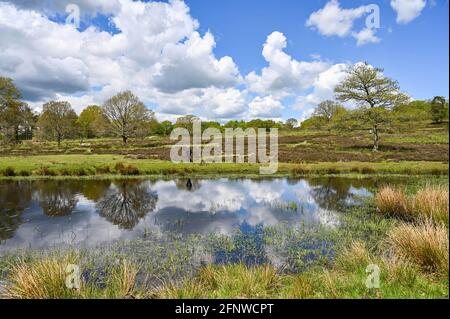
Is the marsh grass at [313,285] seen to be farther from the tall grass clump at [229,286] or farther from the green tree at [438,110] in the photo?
the green tree at [438,110]

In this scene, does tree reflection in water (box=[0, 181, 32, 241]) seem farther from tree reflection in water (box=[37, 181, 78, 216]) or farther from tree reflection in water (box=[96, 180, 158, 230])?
tree reflection in water (box=[96, 180, 158, 230])

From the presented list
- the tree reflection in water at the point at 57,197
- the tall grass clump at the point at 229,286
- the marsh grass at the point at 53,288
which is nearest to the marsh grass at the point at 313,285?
the tall grass clump at the point at 229,286

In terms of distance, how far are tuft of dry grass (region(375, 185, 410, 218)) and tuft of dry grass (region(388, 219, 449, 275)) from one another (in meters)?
5.98

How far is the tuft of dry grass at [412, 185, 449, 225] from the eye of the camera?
10.9m

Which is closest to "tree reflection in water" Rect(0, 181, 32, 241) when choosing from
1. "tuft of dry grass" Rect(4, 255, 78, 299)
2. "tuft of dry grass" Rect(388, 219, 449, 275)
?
"tuft of dry grass" Rect(4, 255, 78, 299)

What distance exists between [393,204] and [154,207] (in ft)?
41.4

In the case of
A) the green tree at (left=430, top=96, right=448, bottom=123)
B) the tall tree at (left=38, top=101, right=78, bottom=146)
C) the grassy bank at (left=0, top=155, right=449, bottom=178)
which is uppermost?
the green tree at (left=430, top=96, right=448, bottom=123)

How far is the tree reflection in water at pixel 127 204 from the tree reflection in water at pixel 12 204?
3936 mm

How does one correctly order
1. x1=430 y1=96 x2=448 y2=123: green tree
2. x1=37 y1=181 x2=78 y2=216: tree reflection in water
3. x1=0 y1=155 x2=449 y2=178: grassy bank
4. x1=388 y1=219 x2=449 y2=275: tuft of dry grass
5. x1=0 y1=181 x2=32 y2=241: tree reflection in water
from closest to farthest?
x1=388 y1=219 x2=449 y2=275: tuft of dry grass
x1=0 y1=181 x2=32 y2=241: tree reflection in water
x1=37 y1=181 x2=78 y2=216: tree reflection in water
x1=0 y1=155 x2=449 y2=178: grassy bank
x1=430 y1=96 x2=448 y2=123: green tree

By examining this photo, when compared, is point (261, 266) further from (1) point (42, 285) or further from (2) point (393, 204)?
(2) point (393, 204)

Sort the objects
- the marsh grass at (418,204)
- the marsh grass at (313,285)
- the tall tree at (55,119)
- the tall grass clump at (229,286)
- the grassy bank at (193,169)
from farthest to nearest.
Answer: the tall tree at (55,119)
the grassy bank at (193,169)
the marsh grass at (418,204)
the tall grass clump at (229,286)
the marsh grass at (313,285)

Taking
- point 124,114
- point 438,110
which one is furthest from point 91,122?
point 438,110

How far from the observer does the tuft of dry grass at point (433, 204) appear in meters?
10.9
